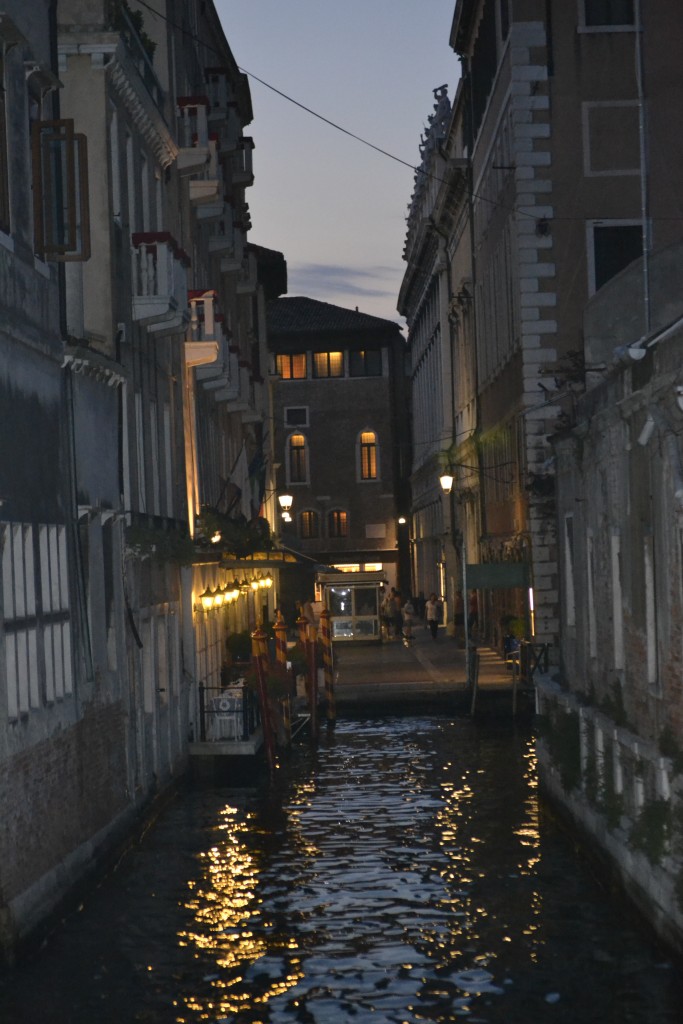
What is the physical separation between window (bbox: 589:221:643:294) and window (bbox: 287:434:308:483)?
42249 mm

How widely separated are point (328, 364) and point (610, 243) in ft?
141

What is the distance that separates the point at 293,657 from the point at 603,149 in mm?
11718

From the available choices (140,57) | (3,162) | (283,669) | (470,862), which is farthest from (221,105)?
(3,162)

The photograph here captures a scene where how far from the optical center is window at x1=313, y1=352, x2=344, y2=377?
7831 cm

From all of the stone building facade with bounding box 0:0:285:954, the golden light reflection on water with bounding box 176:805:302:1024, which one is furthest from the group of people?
the golden light reflection on water with bounding box 176:805:302:1024

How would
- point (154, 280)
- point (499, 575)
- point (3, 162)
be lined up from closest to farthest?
point (3, 162) < point (154, 280) < point (499, 575)

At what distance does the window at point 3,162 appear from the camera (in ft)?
47.0

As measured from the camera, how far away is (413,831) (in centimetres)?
2125

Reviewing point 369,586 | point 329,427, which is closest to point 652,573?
point 369,586

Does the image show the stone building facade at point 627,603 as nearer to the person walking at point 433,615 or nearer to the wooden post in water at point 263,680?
the wooden post in water at point 263,680

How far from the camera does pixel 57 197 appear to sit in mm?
Answer: 16938

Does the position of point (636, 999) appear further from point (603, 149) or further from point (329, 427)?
point (329, 427)

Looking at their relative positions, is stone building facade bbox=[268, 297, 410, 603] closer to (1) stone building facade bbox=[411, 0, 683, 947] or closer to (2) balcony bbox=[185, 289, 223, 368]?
(1) stone building facade bbox=[411, 0, 683, 947]

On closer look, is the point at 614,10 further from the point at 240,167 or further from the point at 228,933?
the point at 228,933
